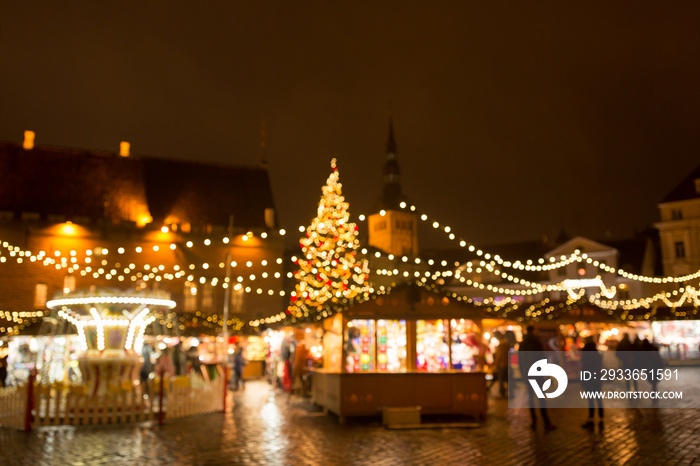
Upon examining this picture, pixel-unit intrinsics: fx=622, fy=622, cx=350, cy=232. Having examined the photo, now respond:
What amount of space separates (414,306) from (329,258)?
44.4ft

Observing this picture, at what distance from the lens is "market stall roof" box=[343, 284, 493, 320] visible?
1308 centimetres

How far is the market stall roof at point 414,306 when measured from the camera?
13.1 metres

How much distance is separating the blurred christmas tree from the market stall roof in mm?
12741

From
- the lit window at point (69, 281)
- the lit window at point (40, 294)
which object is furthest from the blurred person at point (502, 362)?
the lit window at point (40, 294)

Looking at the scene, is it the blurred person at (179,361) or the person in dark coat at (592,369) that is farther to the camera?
the blurred person at (179,361)

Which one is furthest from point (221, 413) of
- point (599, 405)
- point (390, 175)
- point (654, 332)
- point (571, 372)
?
point (390, 175)

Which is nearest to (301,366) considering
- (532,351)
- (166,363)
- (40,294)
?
(166,363)

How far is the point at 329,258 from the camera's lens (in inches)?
1049

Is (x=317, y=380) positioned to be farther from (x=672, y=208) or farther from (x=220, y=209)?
(x=672, y=208)

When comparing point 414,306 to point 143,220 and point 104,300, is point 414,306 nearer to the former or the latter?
point 104,300

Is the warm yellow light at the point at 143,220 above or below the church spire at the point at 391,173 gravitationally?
below

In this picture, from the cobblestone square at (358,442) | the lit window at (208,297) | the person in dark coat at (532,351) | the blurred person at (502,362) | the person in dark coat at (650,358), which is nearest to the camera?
the cobblestone square at (358,442)

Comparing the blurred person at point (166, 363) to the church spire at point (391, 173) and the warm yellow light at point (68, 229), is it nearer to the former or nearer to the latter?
the warm yellow light at point (68, 229)

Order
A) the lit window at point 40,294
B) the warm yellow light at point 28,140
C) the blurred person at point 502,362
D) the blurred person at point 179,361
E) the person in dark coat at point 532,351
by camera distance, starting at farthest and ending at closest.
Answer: the warm yellow light at point 28,140 → the lit window at point 40,294 → the blurred person at point 502,362 → the blurred person at point 179,361 → the person in dark coat at point 532,351
